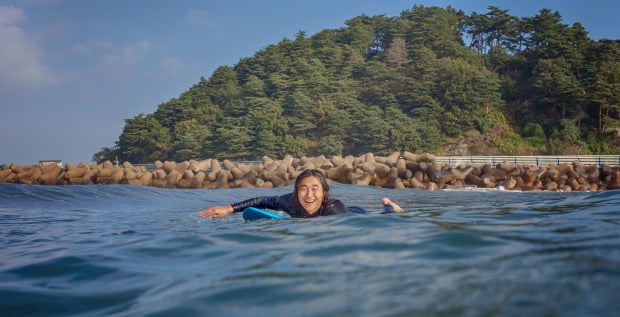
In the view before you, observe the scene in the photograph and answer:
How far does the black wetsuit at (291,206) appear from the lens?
488cm

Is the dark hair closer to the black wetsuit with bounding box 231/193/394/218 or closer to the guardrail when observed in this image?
the black wetsuit with bounding box 231/193/394/218

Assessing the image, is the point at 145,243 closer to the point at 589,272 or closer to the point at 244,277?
the point at 244,277

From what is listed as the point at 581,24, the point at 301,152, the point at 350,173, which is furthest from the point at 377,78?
the point at 350,173

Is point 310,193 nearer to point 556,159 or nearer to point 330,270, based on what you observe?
point 330,270

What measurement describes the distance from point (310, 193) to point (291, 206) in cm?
63

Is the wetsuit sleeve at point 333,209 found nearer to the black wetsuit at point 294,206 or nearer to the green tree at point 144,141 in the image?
the black wetsuit at point 294,206

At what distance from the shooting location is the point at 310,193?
4816mm

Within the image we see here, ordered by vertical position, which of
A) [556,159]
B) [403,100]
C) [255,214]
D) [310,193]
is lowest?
[255,214]

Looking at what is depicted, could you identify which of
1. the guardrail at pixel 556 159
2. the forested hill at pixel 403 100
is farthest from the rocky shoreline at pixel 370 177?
the forested hill at pixel 403 100

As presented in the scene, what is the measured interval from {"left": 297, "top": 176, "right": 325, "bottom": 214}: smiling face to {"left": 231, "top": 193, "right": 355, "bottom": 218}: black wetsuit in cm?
7

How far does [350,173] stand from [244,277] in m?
12.2

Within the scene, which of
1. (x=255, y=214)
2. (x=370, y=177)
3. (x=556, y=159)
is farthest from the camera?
(x=556, y=159)

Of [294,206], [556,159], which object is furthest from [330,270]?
[556,159]

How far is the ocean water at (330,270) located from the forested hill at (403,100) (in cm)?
3143
